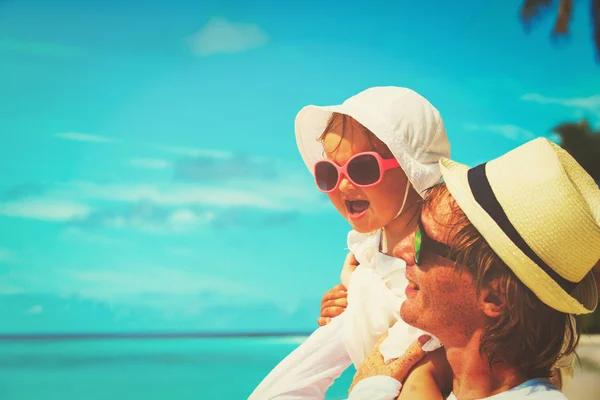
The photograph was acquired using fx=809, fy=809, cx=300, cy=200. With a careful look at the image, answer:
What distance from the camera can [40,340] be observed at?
11883 mm

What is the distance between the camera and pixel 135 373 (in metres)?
8.16

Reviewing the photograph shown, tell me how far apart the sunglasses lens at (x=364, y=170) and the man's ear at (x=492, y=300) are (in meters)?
0.61

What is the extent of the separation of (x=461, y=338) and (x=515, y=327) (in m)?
0.17

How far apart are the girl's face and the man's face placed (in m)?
0.37

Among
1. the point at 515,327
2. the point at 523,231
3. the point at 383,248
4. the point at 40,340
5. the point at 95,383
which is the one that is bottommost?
the point at 515,327

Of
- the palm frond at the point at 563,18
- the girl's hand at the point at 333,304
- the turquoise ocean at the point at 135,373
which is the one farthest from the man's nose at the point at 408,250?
the palm frond at the point at 563,18

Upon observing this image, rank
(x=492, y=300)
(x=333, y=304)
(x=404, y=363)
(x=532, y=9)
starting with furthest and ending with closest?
(x=532, y=9) < (x=333, y=304) < (x=404, y=363) < (x=492, y=300)

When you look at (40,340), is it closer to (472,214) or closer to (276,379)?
(276,379)

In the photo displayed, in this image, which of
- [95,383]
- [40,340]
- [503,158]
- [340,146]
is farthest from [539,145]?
[40,340]

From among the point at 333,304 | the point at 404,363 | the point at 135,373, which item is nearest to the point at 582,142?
the point at 135,373

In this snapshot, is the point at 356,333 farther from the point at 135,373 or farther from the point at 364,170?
the point at 135,373

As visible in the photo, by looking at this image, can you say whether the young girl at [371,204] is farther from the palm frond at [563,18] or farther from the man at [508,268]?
the palm frond at [563,18]

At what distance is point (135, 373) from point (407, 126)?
6239 mm

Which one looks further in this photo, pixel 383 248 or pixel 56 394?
pixel 56 394
